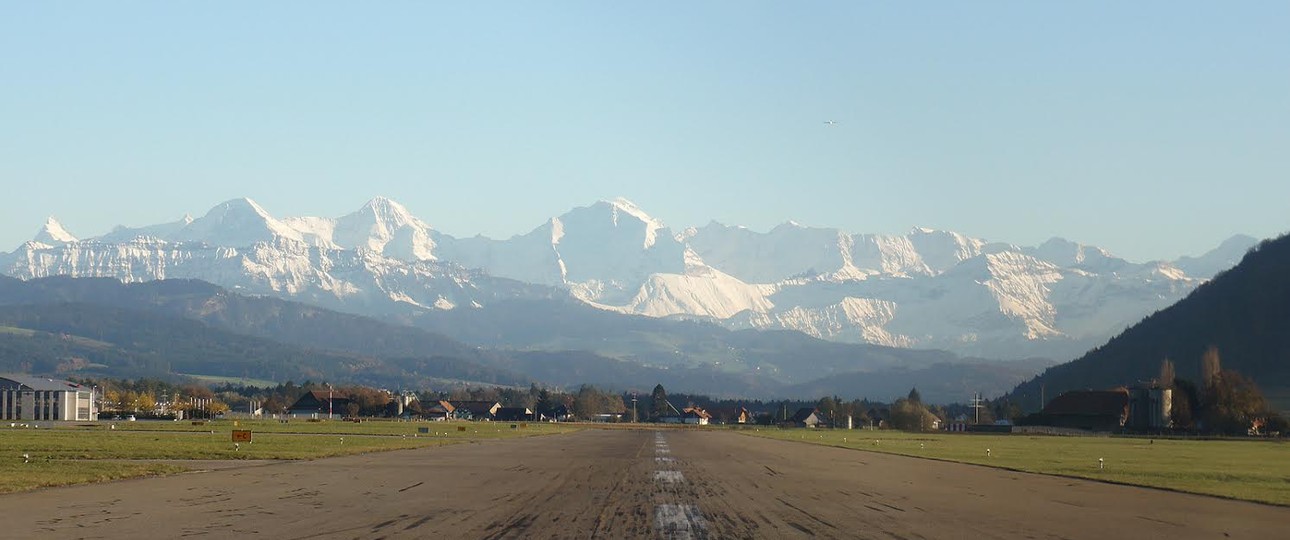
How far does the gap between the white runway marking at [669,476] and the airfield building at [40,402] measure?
487ft

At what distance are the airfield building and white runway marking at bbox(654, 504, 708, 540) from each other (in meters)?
167

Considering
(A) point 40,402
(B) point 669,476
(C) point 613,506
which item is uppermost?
(C) point 613,506

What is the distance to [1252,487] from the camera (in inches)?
2137

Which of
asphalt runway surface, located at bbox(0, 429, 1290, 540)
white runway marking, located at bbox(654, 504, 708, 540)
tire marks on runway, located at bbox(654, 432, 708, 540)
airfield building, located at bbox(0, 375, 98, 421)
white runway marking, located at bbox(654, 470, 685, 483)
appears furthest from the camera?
airfield building, located at bbox(0, 375, 98, 421)

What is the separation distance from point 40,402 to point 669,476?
15659 centimetres

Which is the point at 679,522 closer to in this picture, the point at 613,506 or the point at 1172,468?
the point at 613,506

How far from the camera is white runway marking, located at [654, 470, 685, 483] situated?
56094mm

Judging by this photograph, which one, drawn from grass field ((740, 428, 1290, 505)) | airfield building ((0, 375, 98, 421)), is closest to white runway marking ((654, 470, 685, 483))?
grass field ((740, 428, 1290, 505))

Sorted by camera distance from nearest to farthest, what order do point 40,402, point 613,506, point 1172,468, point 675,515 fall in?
point 675,515 < point 613,506 < point 1172,468 < point 40,402

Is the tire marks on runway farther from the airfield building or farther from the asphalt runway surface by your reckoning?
the airfield building

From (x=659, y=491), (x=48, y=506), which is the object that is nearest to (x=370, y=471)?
(x=659, y=491)

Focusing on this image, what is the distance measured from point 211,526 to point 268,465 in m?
29.3

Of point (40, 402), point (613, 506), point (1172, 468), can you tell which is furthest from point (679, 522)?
point (40, 402)

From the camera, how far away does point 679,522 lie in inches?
1453
